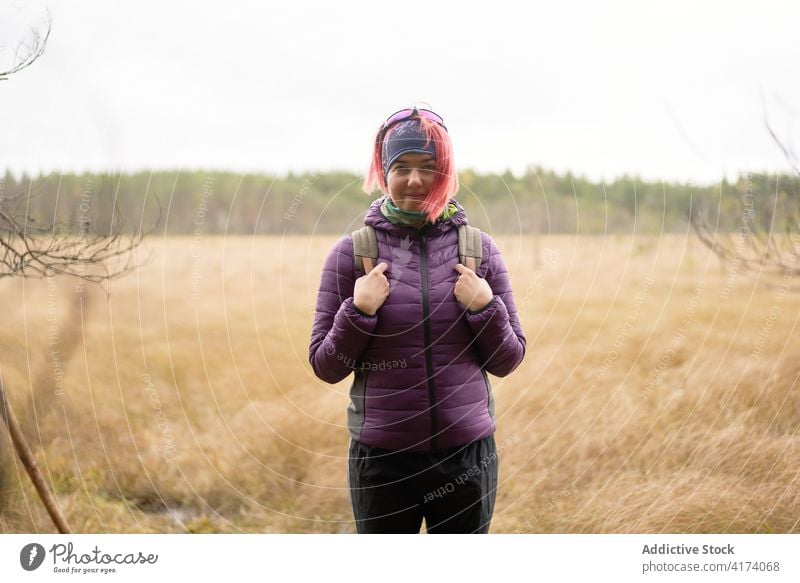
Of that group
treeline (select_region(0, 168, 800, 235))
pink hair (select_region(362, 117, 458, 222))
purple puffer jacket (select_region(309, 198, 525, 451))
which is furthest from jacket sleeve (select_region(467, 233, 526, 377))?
treeline (select_region(0, 168, 800, 235))

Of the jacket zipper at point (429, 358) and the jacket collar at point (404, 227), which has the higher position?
the jacket collar at point (404, 227)

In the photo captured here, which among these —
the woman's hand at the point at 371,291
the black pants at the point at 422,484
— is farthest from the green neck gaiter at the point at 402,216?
the black pants at the point at 422,484

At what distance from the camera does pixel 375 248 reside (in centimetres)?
137

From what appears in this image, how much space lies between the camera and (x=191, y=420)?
2670mm

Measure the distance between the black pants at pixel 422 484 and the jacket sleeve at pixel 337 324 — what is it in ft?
0.59

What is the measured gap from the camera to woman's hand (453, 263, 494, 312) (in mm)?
1332

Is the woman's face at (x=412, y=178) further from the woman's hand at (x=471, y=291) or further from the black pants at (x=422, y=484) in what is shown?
the black pants at (x=422, y=484)

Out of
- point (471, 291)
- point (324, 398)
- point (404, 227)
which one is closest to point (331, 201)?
point (324, 398)

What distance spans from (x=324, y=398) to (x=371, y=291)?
1712mm

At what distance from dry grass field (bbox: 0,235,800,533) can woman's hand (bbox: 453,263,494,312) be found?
123cm

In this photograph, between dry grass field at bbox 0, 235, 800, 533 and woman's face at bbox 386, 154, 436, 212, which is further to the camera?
dry grass field at bbox 0, 235, 800, 533

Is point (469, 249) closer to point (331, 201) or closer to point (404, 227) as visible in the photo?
point (404, 227)

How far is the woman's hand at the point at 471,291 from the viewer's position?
1332 millimetres

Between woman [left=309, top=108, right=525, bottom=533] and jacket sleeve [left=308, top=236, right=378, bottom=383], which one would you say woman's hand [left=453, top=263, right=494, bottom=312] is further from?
jacket sleeve [left=308, top=236, right=378, bottom=383]
